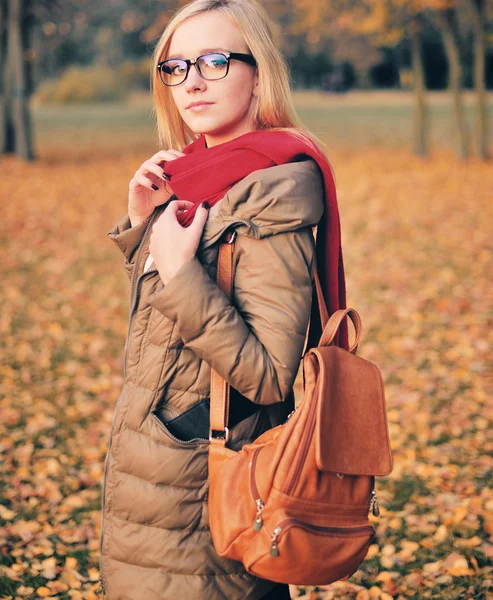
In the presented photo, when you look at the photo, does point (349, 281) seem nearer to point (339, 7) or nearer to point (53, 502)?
point (53, 502)

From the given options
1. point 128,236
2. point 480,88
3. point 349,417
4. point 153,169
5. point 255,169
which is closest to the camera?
point 349,417

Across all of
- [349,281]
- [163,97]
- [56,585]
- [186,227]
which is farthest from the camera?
[349,281]

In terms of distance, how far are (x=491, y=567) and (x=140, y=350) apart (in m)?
2.41

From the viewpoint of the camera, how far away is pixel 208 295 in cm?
176

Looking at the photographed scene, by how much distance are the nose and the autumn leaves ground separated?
251 centimetres

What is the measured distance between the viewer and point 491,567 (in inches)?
139

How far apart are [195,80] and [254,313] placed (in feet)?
2.11

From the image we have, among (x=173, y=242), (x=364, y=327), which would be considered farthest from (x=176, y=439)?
(x=364, y=327)

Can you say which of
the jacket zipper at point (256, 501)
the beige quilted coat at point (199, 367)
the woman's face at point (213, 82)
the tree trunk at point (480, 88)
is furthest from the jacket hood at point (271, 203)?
Result: the tree trunk at point (480, 88)

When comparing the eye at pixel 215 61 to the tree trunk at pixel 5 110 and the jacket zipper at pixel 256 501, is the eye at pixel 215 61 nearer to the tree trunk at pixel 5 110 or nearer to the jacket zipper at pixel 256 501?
the jacket zipper at pixel 256 501

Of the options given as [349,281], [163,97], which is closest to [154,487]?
[163,97]

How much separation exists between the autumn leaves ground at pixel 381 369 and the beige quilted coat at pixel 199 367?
1.74 metres

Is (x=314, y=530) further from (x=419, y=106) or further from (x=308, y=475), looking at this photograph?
(x=419, y=106)

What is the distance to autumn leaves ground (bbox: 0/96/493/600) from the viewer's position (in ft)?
12.1
